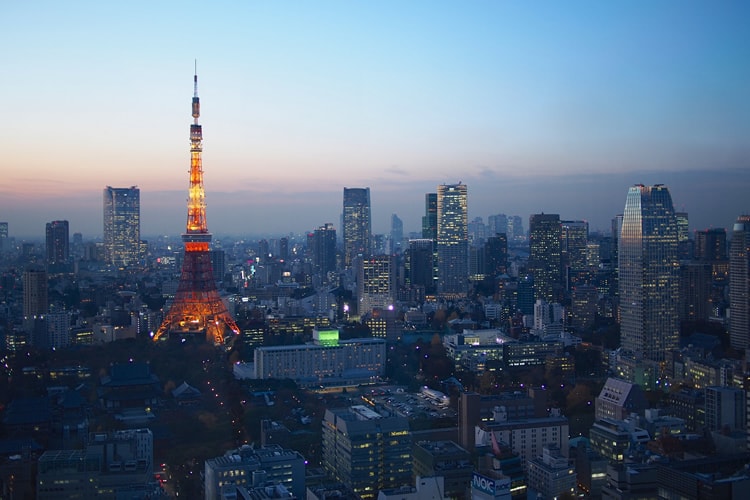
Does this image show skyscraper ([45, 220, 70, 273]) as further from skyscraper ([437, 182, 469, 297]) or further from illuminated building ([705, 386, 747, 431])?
illuminated building ([705, 386, 747, 431])

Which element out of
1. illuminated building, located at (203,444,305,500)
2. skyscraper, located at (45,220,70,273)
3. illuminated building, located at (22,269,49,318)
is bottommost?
illuminated building, located at (203,444,305,500)

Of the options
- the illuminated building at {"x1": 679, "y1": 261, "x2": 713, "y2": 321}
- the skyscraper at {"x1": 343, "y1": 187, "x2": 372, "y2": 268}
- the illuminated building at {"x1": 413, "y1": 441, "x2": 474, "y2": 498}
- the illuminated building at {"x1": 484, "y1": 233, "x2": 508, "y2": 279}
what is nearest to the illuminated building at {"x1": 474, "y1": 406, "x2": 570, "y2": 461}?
the illuminated building at {"x1": 413, "y1": 441, "x2": 474, "y2": 498}

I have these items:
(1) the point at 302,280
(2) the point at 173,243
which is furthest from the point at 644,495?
(2) the point at 173,243

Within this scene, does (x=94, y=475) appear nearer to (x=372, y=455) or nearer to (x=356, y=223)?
(x=372, y=455)

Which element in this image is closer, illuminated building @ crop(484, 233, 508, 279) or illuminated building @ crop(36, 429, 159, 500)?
illuminated building @ crop(36, 429, 159, 500)

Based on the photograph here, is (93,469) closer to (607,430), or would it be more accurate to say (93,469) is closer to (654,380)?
(607,430)

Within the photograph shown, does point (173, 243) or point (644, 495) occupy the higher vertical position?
point (173, 243)

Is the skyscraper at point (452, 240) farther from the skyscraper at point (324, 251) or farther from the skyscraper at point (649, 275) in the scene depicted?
the skyscraper at point (649, 275)

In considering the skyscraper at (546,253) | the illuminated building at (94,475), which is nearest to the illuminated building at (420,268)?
the skyscraper at (546,253)
